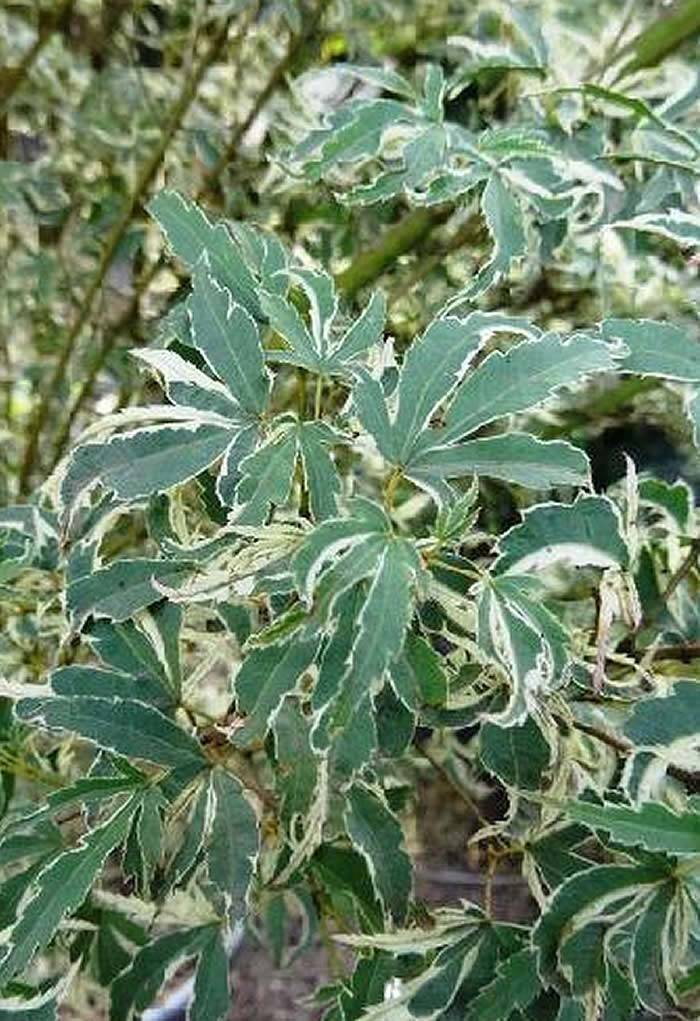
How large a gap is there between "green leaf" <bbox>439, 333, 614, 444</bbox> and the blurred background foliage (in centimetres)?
40

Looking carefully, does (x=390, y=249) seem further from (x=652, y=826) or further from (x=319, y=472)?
(x=652, y=826)

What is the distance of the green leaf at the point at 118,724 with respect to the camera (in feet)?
1.64

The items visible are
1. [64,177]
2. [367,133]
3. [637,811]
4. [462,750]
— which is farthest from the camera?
[64,177]

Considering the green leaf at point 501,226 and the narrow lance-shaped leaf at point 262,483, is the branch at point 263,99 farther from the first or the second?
the narrow lance-shaped leaf at point 262,483

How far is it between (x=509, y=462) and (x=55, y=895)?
23 cm

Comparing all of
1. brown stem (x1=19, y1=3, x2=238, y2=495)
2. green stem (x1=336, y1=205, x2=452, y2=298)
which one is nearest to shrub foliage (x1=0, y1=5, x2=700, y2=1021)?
green stem (x1=336, y1=205, x2=452, y2=298)

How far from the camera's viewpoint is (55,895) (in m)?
0.49

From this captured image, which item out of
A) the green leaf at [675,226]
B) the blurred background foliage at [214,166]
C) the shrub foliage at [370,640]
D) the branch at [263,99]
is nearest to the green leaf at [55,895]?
the shrub foliage at [370,640]

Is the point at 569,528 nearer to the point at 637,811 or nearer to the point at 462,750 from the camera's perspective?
the point at 637,811

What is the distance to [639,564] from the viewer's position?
669mm

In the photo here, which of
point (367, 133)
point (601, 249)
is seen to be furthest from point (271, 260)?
point (601, 249)

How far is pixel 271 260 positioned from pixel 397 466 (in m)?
0.14

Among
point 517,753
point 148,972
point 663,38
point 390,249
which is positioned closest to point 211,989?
point 148,972

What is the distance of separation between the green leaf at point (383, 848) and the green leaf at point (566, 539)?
0.43 feet
